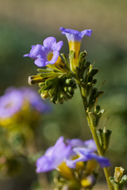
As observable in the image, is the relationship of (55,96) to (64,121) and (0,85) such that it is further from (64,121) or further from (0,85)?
(0,85)

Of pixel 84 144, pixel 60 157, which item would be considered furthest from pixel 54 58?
pixel 84 144

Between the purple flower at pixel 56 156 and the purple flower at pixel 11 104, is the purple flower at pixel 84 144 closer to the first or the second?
the purple flower at pixel 56 156

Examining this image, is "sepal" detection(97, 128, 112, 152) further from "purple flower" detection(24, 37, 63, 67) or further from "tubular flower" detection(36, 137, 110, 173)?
"purple flower" detection(24, 37, 63, 67)

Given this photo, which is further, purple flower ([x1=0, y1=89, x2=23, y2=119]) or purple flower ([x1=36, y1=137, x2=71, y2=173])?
purple flower ([x1=0, y1=89, x2=23, y2=119])

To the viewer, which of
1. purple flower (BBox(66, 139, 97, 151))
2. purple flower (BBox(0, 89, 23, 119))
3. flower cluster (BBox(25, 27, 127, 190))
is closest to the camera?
flower cluster (BBox(25, 27, 127, 190))

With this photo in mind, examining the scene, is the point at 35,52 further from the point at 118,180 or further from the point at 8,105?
the point at 8,105

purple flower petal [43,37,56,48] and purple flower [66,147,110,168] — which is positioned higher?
purple flower petal [43,37,56,48]

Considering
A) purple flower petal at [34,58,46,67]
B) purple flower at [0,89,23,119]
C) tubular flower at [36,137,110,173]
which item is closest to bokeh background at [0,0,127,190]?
tubular flower at [36,137,110,173]
